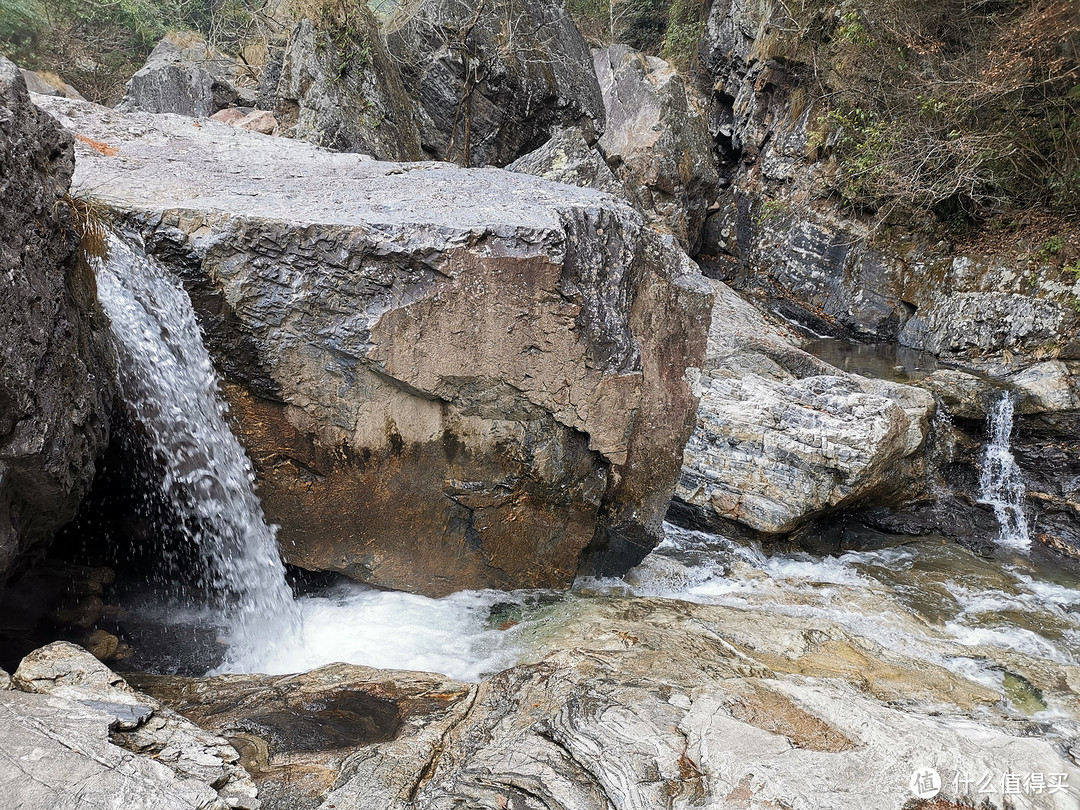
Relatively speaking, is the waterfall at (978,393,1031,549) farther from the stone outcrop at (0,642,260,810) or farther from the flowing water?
the stone outcrop at (0,642,260,810)

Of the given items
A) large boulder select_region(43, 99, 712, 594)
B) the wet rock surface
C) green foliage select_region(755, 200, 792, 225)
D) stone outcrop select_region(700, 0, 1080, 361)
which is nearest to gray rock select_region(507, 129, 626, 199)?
large boulder select_region(43, 99, 712, 594)

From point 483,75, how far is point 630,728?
8582mm

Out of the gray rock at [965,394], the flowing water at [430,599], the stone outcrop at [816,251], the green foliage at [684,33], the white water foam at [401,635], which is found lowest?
the white water foam at [401,635]

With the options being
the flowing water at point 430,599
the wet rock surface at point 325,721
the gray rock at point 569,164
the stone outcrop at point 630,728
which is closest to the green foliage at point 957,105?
the gray rock at point 569,164

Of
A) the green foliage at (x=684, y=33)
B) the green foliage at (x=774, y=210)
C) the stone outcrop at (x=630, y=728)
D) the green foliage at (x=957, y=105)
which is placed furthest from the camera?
the green foliage at (x=684, y=33)

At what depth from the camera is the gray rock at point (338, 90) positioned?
7812 millimetres

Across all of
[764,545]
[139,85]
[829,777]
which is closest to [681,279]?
[764,545]

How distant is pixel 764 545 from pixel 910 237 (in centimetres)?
673

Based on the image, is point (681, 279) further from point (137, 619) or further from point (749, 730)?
point (137, 619)

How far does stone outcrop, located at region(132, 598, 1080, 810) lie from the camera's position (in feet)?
7.74

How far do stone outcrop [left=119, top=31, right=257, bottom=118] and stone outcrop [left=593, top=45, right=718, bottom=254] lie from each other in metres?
6.18

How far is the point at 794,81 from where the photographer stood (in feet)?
38.5

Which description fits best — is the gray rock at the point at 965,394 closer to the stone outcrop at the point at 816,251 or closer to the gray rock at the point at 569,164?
the stone outcrop at the point at 816,251

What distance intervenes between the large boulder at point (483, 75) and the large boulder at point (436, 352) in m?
4.78
